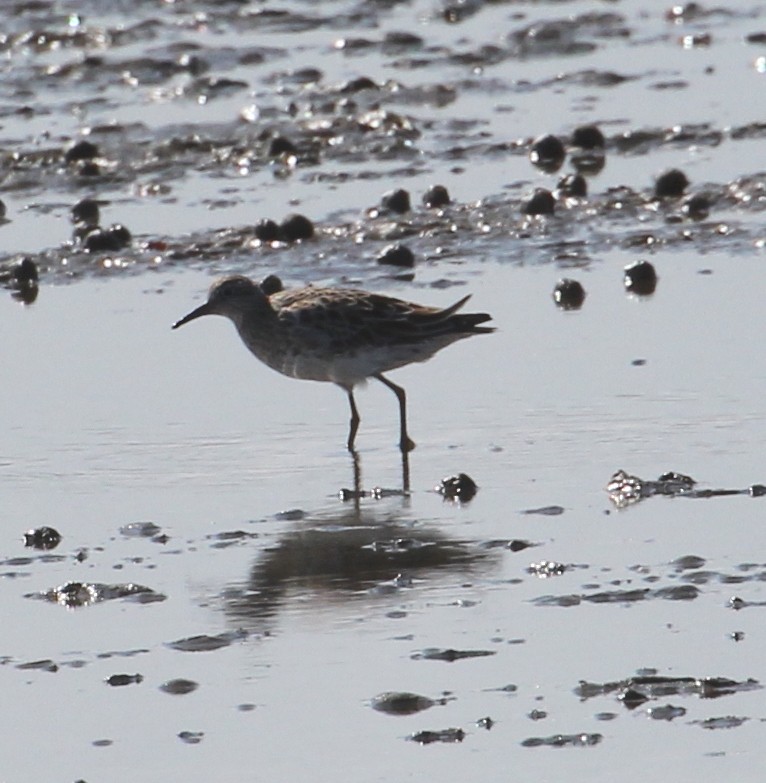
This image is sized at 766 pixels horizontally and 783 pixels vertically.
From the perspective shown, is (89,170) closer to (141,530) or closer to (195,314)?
(195,314)

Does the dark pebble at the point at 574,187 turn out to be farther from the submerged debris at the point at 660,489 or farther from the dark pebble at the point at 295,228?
the submerged debris at the point at 660,489

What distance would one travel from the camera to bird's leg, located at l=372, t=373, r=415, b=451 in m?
10.9

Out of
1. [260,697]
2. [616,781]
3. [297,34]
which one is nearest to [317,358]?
[260,697]

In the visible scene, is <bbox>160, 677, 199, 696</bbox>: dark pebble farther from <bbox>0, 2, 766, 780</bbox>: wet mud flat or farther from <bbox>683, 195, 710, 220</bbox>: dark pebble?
<bbox>683, 195, 710, 220</bbox>: dark pebble

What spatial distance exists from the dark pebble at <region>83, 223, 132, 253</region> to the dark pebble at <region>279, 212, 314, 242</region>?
101cm

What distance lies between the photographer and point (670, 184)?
1573cm

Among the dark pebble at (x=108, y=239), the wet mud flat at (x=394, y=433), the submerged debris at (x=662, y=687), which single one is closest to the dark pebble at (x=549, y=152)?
the wet mud flat at (x=394, y=433)

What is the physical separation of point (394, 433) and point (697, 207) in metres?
4.74

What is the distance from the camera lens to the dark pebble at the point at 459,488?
9.93 m

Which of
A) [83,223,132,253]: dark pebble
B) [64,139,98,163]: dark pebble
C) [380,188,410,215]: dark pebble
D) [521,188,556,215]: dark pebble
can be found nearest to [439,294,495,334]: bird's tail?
[521,188,556,215]: dark pebble

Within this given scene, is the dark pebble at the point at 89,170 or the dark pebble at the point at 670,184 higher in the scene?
the dark pebble at the point at 89,170

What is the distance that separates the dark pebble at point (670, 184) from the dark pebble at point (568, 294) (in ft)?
8.52

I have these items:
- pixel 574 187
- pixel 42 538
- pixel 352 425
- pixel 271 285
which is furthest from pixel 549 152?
pixel 42 538

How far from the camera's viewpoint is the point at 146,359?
1253cm
